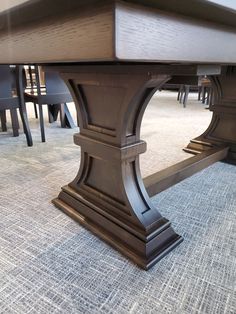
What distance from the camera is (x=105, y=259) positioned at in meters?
0.93

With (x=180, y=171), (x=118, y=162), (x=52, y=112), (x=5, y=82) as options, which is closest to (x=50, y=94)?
(x=5, y=82)

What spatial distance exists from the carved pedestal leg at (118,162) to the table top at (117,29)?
18cm

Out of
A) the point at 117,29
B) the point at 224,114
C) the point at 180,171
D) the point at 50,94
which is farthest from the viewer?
the point at 50,94

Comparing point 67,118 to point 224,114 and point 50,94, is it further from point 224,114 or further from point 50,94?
point 224,114

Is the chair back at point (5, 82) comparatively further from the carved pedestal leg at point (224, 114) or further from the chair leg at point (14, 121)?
the carved pedestal leg at point (224, 114)

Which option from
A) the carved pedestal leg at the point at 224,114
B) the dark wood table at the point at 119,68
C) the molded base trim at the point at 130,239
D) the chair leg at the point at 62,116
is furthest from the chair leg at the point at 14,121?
the carved pedestal leg at the point at 224,114

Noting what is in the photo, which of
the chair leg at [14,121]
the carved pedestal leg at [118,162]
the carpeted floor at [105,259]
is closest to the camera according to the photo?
the carpeted floor at [105,259]

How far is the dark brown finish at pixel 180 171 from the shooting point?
1259 mm

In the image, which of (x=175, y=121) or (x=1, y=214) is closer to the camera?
(x=1, y=214)

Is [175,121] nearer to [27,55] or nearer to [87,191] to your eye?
[87,191]

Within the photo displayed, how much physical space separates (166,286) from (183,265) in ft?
0.39

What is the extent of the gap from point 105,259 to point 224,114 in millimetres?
1424

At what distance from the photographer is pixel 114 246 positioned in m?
0.98

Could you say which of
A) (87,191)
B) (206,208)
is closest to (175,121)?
(206,208)
